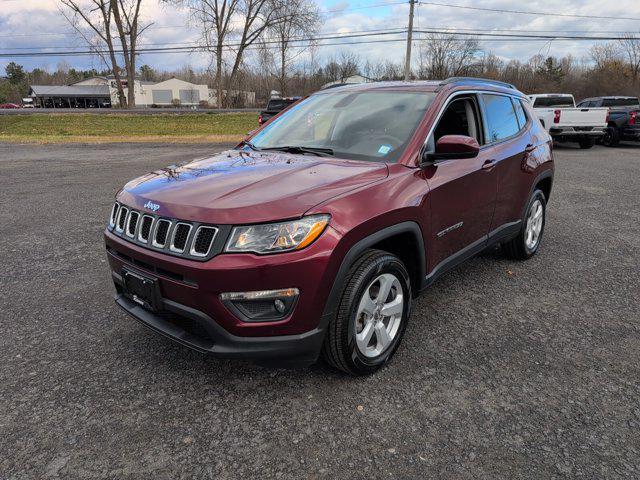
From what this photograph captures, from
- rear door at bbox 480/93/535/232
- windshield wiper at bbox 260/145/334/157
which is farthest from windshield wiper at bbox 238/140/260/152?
rear door at bbox 480/93/535/232

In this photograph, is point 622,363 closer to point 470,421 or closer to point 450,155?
point 470,421

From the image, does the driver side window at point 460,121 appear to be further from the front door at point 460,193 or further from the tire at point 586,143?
the tire at point 586,143

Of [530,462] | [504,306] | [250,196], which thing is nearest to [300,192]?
[250,196]

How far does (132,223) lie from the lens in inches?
109

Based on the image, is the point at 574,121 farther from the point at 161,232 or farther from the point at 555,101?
the point at 161,232

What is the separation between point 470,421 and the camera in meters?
2.52

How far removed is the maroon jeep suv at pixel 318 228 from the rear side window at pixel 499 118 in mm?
118

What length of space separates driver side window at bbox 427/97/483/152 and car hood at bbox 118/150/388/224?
2.36 feet

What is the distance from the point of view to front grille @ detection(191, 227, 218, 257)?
7.78 feet

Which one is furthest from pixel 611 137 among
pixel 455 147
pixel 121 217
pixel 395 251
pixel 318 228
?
pixel 121 217

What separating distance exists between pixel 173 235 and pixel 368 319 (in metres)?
1.21

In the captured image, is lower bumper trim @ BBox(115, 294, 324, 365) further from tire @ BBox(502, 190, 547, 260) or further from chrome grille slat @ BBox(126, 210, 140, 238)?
tire @ BBox(502, 190, 547, 260)

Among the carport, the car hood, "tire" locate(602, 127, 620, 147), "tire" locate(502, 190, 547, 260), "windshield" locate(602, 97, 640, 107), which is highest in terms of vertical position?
the carport

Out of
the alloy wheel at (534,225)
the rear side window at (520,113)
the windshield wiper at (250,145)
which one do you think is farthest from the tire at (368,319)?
the rear side window at (520,113)
